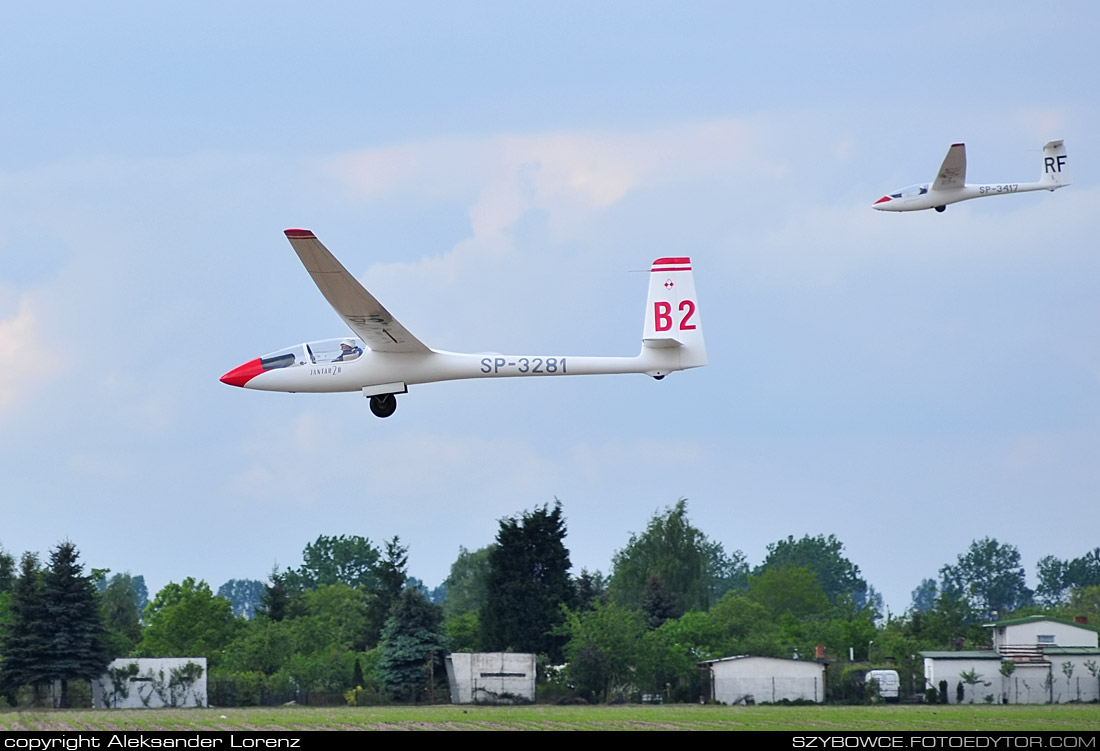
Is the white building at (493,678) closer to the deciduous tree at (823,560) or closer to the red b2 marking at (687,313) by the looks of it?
the red b2 marking at (687,313)

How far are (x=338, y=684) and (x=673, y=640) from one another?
1542cm

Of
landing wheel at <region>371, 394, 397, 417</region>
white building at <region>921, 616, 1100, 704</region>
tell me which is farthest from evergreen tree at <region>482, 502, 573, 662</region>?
landing wheel at <region>371, 394, 397, 417</region>

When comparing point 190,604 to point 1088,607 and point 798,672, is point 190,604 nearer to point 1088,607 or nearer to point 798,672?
point 798,672

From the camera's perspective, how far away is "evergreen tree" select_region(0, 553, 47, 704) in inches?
2431

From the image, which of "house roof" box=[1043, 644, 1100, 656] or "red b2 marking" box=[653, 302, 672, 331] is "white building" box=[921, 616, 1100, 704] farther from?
"red b2 marking" box=[653, 302, 672, 331]

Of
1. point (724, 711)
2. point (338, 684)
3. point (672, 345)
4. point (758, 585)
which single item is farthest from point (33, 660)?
point (758, 585)

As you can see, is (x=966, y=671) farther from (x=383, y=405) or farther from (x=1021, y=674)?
(x=383, y=405)

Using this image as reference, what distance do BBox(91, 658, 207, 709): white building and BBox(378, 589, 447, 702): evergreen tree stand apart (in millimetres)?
8085

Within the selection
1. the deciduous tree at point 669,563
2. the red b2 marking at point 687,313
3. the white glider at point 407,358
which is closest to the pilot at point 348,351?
the white glider at point 407,358

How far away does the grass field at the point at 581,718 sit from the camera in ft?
156

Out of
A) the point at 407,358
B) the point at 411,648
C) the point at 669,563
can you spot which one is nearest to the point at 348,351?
the point at 407,358

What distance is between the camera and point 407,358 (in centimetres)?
3819

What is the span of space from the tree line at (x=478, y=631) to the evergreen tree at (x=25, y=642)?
0.05m
